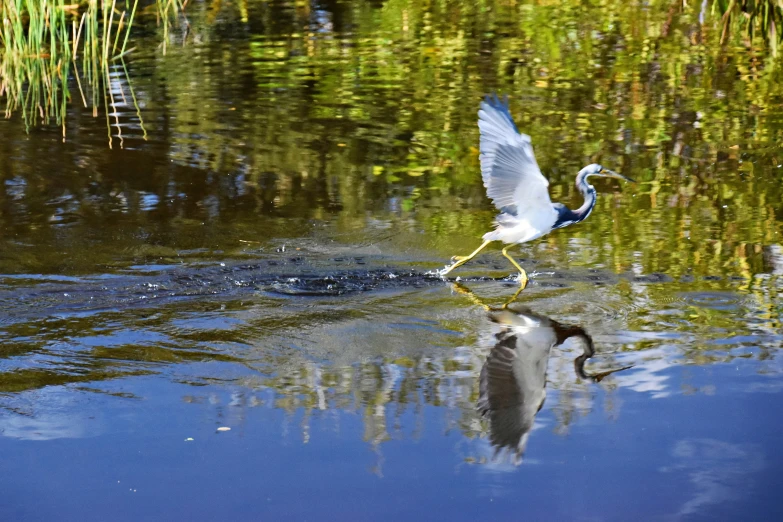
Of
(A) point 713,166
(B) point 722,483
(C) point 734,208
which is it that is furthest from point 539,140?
(B) point 722,483

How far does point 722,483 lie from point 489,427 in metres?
0.93

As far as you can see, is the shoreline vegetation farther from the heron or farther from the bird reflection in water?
the bird reflection in water

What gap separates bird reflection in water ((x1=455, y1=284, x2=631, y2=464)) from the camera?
421 centimetres

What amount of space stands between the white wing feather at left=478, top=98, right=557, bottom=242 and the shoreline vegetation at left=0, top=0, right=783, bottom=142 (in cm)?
161

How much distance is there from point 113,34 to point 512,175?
941 centimetres

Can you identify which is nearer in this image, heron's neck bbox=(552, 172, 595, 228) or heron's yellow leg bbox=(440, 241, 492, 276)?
heron's neck bbox=(552, 172, 595, 228)

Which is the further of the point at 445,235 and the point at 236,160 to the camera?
the point at 236,160

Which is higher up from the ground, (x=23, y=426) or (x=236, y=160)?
(x=236, y=160)

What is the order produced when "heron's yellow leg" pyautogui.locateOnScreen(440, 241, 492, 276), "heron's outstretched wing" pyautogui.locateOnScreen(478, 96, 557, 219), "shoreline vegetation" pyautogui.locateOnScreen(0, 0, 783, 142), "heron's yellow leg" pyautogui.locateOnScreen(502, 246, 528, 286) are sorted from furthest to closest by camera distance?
"shoreline vegetation" pyautogui.locateOnScreen(0, 0, 783, 142)
"heron's yellow leg" pyautogui.locateOnScreen(440, 241, 492, 276)
"heron's yellow leg" pyautogui.locateOnScreen(502, 246, 528, 286)
"heron's outstretched wing" pyautogui.locateOnScreen(478, 96, 557, 219)

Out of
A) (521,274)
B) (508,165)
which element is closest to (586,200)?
(521,274)

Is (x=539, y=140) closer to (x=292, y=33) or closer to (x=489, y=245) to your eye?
(x=489, y=245)

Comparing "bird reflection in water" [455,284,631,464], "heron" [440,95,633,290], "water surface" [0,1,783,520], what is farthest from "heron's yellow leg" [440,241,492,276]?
"bird reflection in water" [455,284,631,464]

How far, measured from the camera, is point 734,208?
7105 mm

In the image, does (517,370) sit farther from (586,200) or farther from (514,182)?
(586,200)
